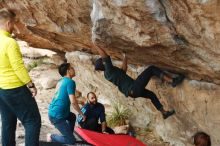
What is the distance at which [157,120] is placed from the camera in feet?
27.5

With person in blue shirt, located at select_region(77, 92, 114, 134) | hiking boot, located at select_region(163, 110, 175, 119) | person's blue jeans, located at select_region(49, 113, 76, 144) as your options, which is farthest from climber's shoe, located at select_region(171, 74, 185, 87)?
person's blue jeans, located at select_region(49, 113, 76, 144)

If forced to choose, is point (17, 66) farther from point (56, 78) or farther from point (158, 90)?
point (56, 78)

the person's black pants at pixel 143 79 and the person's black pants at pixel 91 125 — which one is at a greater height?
the person's black pants at pixel 143 79

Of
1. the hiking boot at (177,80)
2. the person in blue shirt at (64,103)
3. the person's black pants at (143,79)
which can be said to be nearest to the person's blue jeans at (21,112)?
the person in blue shirt at (64,103)

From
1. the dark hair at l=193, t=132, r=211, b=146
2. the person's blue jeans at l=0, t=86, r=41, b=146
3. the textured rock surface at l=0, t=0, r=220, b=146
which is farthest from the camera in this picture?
the dark hair at l=193, t=132, r=211, b=146

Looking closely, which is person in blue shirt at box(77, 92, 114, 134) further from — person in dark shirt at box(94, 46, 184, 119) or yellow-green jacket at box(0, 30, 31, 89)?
yellow-green jacket at box(0, 30, 31, 89)

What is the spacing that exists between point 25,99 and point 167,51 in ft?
6.09

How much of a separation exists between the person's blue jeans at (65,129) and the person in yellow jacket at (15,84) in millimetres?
768

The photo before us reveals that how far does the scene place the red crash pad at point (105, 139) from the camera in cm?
665

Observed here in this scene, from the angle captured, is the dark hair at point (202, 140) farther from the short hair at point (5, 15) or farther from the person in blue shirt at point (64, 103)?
the short hair at point (5, 15)

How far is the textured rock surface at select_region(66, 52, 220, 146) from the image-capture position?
670 centimetres

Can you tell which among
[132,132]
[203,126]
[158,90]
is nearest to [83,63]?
[132,132]

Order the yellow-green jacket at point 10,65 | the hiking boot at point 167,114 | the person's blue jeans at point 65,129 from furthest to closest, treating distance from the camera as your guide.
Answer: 1. the hiking boot at point 167,114
2. the person's blue jeans at point 65,129
3. the yellow-green jacket at point 10,65

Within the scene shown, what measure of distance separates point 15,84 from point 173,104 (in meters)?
2.98
